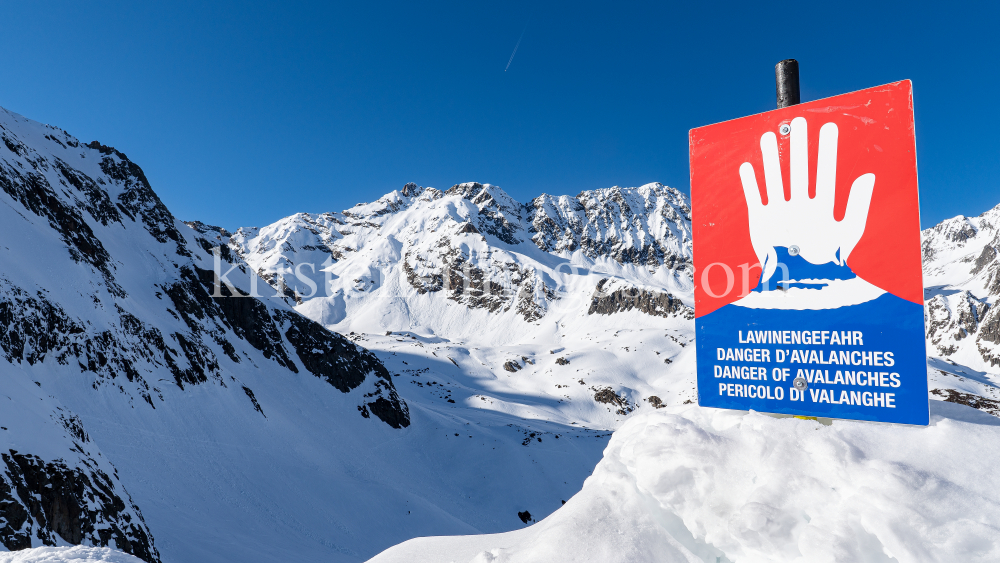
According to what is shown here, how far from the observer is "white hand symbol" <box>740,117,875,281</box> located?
354 cm

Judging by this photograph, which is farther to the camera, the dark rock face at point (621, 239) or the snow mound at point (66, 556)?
the dark rock face at point (621, 239)

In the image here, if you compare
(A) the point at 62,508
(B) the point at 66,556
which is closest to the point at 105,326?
(A) the point at 62,508

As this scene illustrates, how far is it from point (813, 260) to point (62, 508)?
14.0 meters

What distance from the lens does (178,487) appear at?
1902 cm

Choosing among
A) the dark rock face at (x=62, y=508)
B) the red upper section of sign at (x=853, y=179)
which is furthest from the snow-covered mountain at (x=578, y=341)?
the dark rock face at (x=62, y=508)

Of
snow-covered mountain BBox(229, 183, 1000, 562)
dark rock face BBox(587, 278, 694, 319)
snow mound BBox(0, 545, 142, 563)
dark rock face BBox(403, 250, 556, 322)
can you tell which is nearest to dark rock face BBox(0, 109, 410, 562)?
snow mound BBox(0, 545, 142, 563)

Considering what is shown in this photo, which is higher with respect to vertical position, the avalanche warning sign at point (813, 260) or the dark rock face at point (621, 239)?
the dark rock face at point (621, 239)

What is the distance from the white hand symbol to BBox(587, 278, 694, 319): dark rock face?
4169 inches

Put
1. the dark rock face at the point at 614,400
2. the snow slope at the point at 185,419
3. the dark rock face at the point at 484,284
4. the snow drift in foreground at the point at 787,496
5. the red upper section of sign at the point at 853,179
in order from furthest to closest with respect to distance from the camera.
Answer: the dark rock face at the point at 484,284 → the dark rock face at the point at 614,400 → the snow slope at the point at 185,419 → the red upper section of sign at the point at 853,179 → the snow drift in foreground at the point at 787,496

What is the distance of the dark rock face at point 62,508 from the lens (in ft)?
27.7

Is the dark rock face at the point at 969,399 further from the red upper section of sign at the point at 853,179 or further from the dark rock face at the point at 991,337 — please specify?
the red upper section of sign at the point at 853,179

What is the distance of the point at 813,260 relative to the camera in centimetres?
371

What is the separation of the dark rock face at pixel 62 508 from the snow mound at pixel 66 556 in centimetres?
575

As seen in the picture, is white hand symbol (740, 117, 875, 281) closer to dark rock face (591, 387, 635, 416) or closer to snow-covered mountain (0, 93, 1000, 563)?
snow-covered mountain (0, 93, 1000, 563)
